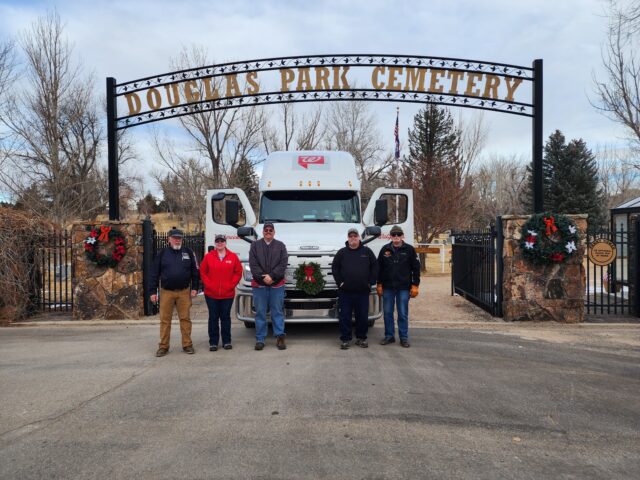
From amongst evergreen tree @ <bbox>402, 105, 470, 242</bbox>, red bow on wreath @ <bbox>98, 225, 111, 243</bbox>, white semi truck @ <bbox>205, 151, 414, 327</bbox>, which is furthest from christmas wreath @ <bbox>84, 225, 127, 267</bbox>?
evergreen tree @ <bbox>402, 105, 470, 242</bbox>

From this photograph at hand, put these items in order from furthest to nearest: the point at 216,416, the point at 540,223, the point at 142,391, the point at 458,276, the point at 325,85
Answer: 1. the point at 458,276
2. the point at 325,85
3. the point at 540,223
4. the point at 142,391
5. the point at 216,416

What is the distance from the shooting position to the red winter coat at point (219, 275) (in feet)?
24.3

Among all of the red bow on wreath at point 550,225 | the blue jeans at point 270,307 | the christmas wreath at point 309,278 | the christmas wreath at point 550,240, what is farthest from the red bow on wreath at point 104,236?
the red bow on wreath at point 550,225

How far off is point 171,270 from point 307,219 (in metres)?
2.88

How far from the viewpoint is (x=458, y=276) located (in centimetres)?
1389

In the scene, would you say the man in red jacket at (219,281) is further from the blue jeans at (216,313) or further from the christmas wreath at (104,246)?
the christmas wreath at (104,246)

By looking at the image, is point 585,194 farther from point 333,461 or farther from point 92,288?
point 333,461

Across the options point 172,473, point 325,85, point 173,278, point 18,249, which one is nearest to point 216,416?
point 172,473

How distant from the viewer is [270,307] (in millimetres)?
7543

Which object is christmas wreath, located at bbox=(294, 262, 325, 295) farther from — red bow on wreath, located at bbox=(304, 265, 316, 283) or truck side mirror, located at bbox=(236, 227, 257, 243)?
truck side mirror, located at bbox=(236, 227, 257, 243)

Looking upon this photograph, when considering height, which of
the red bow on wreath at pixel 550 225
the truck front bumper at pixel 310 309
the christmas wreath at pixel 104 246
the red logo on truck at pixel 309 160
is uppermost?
the red logo on truck at pixel 309 160

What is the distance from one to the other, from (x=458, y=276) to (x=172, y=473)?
11.5m

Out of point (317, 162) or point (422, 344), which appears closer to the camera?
point (422, 344)

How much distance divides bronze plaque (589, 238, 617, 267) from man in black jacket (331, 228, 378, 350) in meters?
5.47
